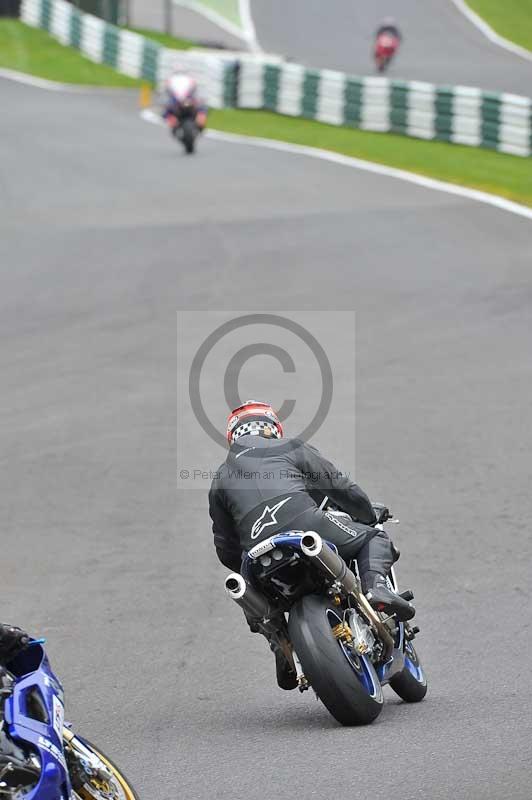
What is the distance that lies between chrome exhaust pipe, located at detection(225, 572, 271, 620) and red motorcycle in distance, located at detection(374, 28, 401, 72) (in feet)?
115

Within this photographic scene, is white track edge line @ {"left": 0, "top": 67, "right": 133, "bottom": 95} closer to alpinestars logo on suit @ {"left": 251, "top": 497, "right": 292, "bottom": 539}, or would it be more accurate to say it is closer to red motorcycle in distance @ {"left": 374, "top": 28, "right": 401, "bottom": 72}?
red motorcycle in distance @ {"left": 374, "top": 28, "right": 401, "bottom": 72}

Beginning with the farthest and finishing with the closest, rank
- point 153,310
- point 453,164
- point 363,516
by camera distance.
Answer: point 453,164 → point 153,310 → point 363,516

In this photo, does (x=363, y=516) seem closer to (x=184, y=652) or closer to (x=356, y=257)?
(x=184, y=652)

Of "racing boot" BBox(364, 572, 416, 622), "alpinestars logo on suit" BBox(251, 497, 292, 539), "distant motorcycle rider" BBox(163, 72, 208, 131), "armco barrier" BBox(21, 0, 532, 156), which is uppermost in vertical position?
"alpinestars logo on suit" BBox(251, 497, 292, 539)

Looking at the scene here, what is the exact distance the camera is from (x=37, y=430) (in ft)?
40.3

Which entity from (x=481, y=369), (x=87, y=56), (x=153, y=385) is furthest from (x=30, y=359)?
(x=87, y=56)

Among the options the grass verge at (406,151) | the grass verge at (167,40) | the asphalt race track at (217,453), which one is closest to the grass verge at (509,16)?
the grass verge at (167,40)

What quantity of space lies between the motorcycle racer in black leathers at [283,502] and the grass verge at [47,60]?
1209 inches

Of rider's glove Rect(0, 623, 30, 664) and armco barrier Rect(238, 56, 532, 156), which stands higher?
rider's glove Rect(0, 623, 30, 664)

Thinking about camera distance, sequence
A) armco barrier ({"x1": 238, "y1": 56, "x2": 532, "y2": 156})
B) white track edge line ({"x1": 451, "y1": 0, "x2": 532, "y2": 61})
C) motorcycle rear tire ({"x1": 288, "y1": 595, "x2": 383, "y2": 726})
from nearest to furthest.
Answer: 1. motorcycle rear tire ({"x1": 288, "y1": 595, "x2": 383, "y2": 726})
2. armco barrier ({"x1": 238, "y1": 56, "x2": 532, "y2": 156})
3. white track edge line ({"x1": 451, "y1": 0, "x2": 532, "y2": 61})

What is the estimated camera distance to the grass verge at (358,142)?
2225 cm

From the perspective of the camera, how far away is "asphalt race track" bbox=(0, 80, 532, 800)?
5.98 meters

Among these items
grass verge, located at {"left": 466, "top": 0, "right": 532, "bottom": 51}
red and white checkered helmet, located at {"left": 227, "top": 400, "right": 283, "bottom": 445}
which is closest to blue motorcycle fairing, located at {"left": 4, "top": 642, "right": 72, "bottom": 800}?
red and white checkered helmet, located at {"left": 227, "top": 400, "right": 283, "bottom": 445}

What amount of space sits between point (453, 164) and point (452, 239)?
6210 millimetres
